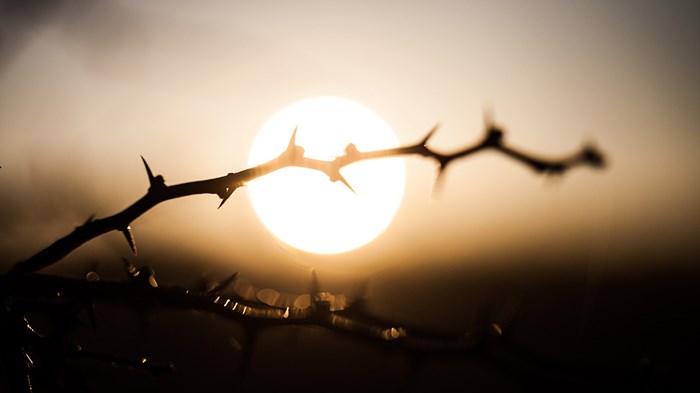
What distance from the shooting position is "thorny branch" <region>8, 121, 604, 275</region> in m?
1.36

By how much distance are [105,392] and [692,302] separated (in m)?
22.7

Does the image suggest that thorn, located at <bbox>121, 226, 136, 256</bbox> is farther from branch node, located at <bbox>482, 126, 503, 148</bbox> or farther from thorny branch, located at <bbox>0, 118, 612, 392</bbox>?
branch node, located at <bbox>482, 126, 503, 148</bbox>

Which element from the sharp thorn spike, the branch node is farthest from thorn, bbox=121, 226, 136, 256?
the branch node

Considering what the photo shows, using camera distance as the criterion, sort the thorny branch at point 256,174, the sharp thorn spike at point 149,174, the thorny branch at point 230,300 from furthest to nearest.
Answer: the sharp thorn spike at point 149,174
the thorny branch at point 256,174
the thorny branch at point 230,300

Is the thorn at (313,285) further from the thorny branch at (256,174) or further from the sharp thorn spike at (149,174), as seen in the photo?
the sharp thorn spike at (149,174)

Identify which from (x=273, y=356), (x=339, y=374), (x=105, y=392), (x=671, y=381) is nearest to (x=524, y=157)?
(x=671, y=381)

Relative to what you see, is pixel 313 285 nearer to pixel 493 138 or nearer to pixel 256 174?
pixel 256 174

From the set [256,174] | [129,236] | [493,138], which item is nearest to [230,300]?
[256,174]

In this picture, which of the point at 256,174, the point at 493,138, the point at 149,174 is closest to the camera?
the point at 493,138

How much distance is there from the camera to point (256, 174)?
5.01 feet

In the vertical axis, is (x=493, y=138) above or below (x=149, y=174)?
above

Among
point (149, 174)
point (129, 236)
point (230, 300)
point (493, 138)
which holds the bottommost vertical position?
point (230, 300)

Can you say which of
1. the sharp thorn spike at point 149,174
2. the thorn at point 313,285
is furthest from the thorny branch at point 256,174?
the thorn at point 313,285

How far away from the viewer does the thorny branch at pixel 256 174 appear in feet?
4.46
